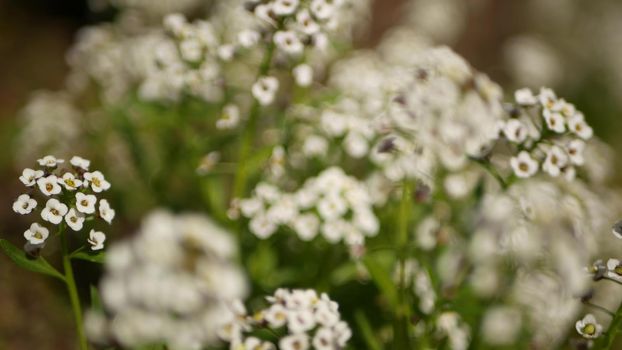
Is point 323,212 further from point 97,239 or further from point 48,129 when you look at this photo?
point 48,129

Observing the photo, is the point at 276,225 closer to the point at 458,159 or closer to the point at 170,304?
the point at 458,159

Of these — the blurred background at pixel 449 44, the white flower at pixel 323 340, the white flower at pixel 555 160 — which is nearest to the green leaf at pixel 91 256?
the white flower at pixel 323 340

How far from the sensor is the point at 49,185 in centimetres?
214

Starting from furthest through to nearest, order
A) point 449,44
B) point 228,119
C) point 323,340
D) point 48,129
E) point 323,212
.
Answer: point 449,44
point 48,129
point 228,119
point 323,212
point 323,340

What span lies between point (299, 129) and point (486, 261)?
166 centimetres

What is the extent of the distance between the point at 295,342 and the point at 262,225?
1094 millimetres

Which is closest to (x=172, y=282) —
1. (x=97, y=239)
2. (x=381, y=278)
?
(x=97, y=239)

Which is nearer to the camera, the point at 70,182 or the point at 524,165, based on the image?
the point at 70,182

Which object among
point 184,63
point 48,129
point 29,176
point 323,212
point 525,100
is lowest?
point 48,129

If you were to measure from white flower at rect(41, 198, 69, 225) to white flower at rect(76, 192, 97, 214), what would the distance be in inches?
1.7

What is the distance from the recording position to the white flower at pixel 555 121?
2482 millimetres

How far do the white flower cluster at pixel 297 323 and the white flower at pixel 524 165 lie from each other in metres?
0.92

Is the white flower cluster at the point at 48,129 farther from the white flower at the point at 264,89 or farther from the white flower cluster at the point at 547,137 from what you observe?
the white flower cluster at the point at 547,137

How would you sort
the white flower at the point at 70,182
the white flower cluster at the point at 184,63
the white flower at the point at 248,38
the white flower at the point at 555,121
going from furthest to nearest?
1. the white flower cluster at the point at 184,63
2. the white flower at the point at 248,38
3. the white flower at the point at 555,121
4. the white flower at the point at 70,182
